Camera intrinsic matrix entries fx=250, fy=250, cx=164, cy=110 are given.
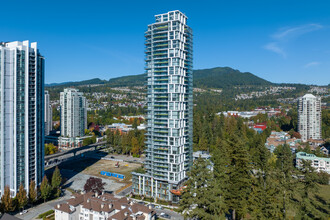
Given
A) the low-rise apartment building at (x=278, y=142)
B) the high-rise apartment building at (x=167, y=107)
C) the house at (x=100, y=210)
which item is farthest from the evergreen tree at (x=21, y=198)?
the low-rise apartment building at (x=278, y=142)

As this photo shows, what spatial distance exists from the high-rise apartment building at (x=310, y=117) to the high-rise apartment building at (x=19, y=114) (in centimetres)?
10835

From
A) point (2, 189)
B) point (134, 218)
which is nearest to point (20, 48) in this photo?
point (2, 189)

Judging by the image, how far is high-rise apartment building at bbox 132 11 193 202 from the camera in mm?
53344

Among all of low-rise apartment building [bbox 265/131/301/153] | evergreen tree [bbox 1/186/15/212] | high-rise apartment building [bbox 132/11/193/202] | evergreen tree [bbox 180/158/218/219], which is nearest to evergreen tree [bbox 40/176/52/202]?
evergreen tree [bbox 1/186/15/212]

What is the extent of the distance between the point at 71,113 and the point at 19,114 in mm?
64201

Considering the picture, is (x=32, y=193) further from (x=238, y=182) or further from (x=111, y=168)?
(x=238, y=182)

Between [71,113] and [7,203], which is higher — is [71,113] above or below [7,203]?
above

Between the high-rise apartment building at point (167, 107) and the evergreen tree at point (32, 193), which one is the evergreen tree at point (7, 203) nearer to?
the evergreen tree at point (32, 193)

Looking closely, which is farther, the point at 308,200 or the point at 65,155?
the point at 65,155

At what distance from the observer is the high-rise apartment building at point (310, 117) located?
111 meters

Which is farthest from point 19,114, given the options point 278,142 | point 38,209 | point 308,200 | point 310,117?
point 310,117

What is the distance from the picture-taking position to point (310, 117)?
112 meters

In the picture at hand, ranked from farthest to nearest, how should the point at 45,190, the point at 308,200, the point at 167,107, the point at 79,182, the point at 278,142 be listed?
the point at 278,142, the point at 79,182, the point at 167,107, the point at 45,190, the point at 308,200

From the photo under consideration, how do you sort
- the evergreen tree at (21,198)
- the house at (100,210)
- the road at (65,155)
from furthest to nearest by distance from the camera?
the road at (65,155) → the evergreen tree at (21,198) → the house at (100,210)
